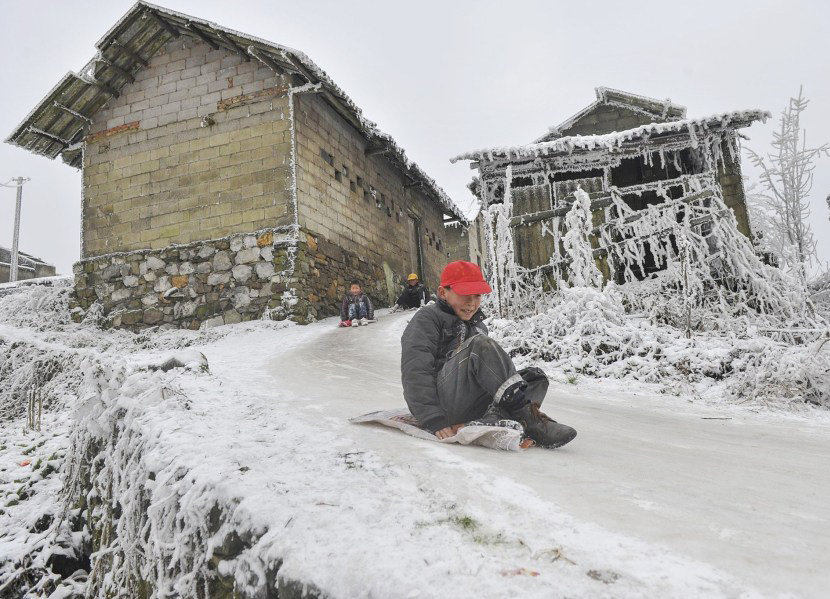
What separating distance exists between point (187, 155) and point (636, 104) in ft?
36.0

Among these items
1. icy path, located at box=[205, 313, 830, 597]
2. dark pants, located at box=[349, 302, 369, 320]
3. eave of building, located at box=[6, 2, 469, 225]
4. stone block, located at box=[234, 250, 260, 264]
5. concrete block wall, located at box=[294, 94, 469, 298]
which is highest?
eave of building, located at box=[6, 2, 469, 225]

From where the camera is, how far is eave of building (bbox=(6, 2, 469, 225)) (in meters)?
8.84

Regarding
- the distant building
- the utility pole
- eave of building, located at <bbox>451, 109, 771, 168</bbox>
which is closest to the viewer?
eave of building, located at <bbox>451, 109, 771, 168</bbox>

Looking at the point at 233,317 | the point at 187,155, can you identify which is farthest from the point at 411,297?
the point at 187,155

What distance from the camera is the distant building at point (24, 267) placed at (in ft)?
94.0

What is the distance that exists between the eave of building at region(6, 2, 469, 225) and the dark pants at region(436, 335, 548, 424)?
7.72 m

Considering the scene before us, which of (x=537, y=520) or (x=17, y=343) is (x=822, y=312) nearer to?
(x=537, y=520)

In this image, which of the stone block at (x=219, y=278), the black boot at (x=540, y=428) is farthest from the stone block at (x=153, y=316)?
the black boot at (x=540, y=428)

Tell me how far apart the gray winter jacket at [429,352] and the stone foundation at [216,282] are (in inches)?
255

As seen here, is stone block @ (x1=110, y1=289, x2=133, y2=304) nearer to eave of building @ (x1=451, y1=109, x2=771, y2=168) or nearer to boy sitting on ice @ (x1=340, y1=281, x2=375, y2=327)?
boy sitting on ice @ (x1=340, y1=281, x2=375, y2=327)

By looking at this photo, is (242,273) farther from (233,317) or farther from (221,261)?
(233,317)

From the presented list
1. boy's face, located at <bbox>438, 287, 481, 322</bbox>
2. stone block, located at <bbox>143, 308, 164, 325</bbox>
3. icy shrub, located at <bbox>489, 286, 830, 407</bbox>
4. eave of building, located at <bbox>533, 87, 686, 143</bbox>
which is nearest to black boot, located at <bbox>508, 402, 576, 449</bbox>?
boy's face, located at <bbox>438, 287, 481, 322</bbox>

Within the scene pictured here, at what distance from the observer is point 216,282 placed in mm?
9055

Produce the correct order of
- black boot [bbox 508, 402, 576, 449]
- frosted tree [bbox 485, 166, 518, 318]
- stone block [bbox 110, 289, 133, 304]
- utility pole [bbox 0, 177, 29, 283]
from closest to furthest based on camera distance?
1. black boot [bbox 508, 402, 576, 449]
2. frosted tree [bbox 485, 166, 518, 318]
3. stone block [bbox 110, 289, 133, 304]
4. utility pole [bbox 0, 177, 29, 283]
